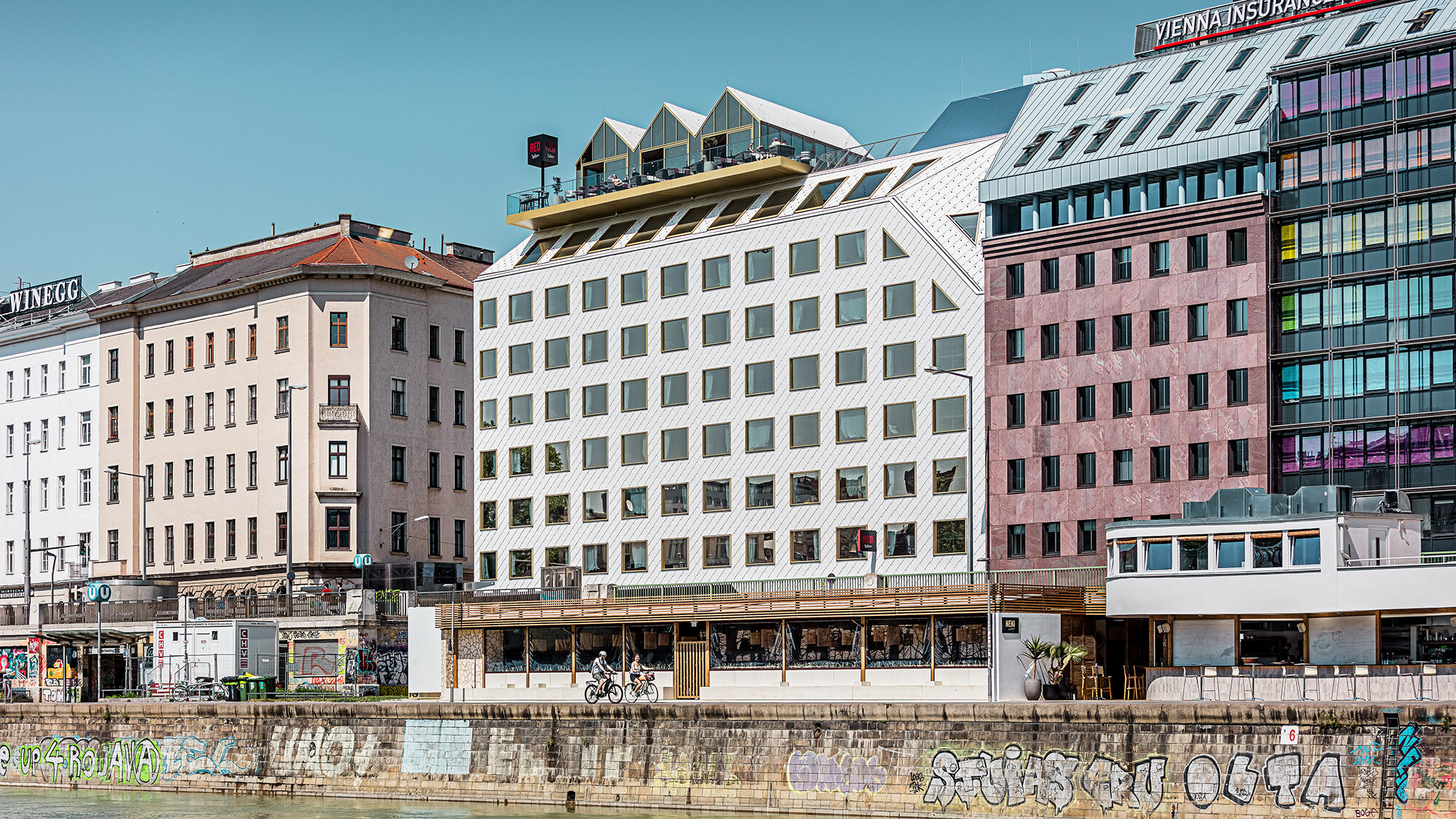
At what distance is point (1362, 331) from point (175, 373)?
249 ft

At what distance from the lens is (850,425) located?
9500 cm

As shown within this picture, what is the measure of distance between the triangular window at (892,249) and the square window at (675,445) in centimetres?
1464

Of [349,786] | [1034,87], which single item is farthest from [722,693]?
[1034,87]

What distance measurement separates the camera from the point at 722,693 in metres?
77.9

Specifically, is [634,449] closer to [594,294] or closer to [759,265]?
[594,294]

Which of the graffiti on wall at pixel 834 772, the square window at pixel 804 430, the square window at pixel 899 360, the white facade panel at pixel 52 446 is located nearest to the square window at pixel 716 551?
the square window at pixel 804 430

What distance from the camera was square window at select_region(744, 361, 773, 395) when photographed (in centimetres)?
9812

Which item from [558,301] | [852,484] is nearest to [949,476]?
[852,484]

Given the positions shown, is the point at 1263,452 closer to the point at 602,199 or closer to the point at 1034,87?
the point at 1034,87

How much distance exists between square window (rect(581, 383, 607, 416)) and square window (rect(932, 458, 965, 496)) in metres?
20.8

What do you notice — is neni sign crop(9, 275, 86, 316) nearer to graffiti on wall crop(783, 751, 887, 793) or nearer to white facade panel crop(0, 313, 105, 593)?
white facade panel crop(0, 313, 105, 593)

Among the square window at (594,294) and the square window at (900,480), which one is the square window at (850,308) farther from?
the square window at (594,294)

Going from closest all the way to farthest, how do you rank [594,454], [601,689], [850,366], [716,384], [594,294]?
[601,689]
[850,366]
[716,384]
[594,454]
[594,294]

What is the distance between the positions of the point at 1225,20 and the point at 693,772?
167ft
